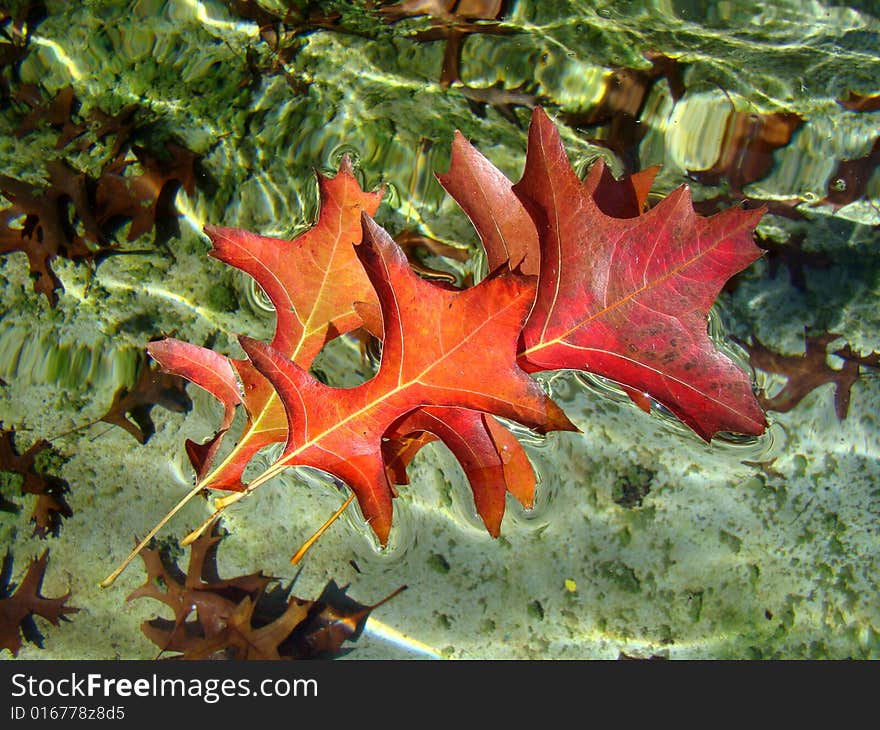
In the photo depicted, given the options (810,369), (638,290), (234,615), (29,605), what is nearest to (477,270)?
(638,290)

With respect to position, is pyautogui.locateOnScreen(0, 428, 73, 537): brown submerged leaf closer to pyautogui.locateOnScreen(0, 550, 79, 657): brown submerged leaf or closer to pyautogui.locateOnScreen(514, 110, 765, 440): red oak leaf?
pyautogui.locateOnScreen(0, 550, 79, 657): brown submerged leaf

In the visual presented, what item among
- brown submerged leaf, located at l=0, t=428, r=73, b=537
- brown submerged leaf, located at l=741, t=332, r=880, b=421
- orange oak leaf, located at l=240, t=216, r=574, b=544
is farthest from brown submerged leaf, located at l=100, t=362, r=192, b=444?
brown submerged leaf, located at l=741, t=332, r=880, b=421

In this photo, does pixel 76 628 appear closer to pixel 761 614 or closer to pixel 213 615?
pixel 213 615

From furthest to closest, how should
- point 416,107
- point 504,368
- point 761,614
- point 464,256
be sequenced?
1. point 416,107
2. point 464,256
3. point 761,614
4. point 504,368

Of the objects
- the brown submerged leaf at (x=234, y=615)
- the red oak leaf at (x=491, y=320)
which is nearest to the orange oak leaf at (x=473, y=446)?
the red oak leaf at (x=491, y=320)

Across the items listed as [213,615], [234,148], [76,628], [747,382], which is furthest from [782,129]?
[76,628]

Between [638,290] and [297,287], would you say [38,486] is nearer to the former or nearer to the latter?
[297,287]
